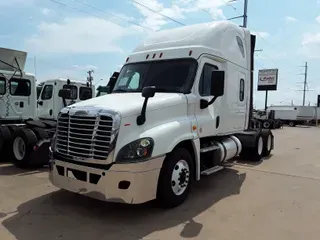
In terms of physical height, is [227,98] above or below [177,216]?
above

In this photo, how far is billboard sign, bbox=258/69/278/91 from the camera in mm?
44875

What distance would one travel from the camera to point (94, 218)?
4852mm

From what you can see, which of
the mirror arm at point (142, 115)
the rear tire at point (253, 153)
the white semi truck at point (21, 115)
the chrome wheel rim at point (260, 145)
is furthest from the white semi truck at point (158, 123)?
the chrome wheel rim at point (260, 145)

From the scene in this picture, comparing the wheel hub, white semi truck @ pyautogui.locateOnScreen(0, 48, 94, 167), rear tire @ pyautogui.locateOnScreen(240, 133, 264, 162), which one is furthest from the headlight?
rear tire @ pyautogui.locateOnScreen(240, 133, 264, 162)

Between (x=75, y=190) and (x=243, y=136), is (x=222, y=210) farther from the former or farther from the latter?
(x=243, y=136)

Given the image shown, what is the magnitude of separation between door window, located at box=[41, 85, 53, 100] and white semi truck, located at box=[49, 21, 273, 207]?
7708mm

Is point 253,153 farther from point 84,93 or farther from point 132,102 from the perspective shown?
point 84,93

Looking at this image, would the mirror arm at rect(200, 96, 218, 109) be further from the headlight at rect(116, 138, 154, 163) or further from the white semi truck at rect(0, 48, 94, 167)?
the white semi truck at rect(0, 48, 94, 167)

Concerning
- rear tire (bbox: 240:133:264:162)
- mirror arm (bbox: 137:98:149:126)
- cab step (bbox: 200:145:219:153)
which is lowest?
rear tire (bbox: 240:133:264:162)

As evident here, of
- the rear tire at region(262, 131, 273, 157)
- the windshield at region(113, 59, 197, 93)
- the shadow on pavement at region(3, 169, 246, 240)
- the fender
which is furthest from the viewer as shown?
the rear tire at region(262, 131, 273, 157)

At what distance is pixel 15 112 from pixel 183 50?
620 centimetres

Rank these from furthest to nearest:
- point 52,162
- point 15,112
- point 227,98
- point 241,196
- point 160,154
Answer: point 15,112, point 227,98, point 241,196, point 52,162, point 160,154

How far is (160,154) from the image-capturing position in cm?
484

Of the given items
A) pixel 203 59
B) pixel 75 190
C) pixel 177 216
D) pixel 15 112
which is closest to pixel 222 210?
pixel 177 216
